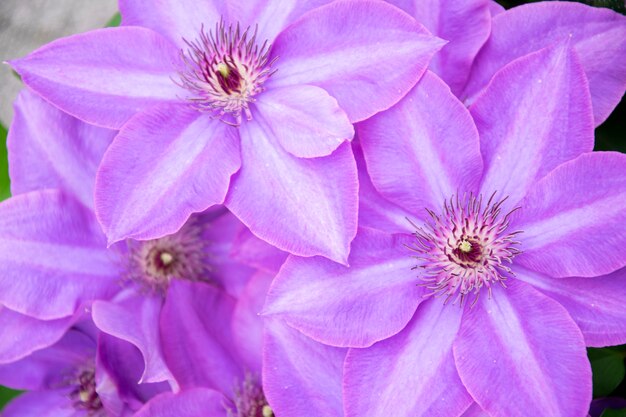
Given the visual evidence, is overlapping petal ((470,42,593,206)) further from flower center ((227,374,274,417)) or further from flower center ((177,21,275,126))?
flower center ((227,374,274,417))

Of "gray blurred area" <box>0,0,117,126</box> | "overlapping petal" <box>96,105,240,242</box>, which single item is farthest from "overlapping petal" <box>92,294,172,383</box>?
"gray blurred area" <box>0,0,117,126</box>

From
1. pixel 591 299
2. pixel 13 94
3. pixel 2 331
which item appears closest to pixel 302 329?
pixel 591 299

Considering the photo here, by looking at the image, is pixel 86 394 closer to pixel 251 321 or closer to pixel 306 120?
pixel 251 321

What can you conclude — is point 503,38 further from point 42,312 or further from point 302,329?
point 42,312

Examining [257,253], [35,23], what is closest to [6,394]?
[257,253]

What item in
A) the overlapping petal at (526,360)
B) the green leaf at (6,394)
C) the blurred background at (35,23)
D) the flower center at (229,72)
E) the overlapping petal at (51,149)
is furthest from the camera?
the blurred background at (35,23)

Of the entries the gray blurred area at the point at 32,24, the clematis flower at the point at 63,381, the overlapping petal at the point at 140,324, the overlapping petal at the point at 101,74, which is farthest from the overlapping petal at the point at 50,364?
the gray blurred area at the point at 32,24

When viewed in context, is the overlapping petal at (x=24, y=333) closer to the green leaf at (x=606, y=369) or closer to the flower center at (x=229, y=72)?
the flower center at (x=229, y=72)
